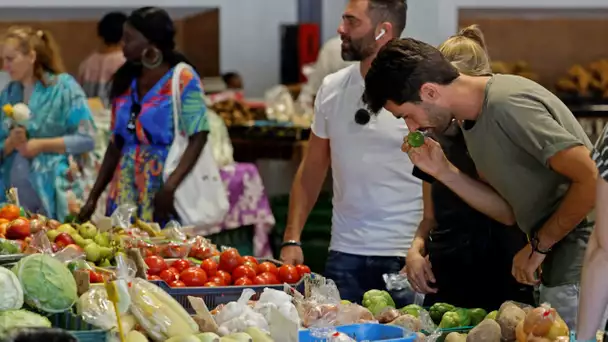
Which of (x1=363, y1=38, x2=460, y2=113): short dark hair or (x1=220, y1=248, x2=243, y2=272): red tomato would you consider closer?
(x1=363, y1=38, x2=460, y2=113): short dark hair

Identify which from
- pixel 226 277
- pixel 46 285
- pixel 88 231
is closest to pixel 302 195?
pixel 88 231

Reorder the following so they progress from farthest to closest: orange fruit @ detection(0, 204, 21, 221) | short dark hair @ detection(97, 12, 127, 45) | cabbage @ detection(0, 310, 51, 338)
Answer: short dark hair @ detection(97, 12, 127, 45)
orange fruit @ detection(0, 204, 21, 221)
cabbage @ detection(0, 310, 51, 338)

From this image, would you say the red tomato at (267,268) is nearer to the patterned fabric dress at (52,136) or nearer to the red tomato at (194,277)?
the red tomato at (194,277)

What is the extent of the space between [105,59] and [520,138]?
229 inches

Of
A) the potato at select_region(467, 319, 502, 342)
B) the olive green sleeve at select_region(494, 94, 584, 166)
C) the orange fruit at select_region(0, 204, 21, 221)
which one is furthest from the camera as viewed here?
the orange fruit at select_region(0, 204, 21, 221)

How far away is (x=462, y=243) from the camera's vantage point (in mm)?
4090

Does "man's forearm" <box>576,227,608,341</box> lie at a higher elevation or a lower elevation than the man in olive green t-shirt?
lower

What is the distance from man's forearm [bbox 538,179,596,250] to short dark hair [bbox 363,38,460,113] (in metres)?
0.47

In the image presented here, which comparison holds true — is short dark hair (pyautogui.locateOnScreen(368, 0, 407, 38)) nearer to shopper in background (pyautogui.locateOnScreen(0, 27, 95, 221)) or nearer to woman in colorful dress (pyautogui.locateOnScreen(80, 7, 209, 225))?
woman in colorful dress (pyautogui.locateOnScreen(80, 7, 209, 225))

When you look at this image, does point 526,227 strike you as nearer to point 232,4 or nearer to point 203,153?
point 203,153

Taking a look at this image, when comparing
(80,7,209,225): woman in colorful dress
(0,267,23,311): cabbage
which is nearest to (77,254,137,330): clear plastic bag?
(0,267,23,311): cabbage

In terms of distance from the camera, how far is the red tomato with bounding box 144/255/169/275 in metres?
4.02

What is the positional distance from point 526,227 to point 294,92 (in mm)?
6484

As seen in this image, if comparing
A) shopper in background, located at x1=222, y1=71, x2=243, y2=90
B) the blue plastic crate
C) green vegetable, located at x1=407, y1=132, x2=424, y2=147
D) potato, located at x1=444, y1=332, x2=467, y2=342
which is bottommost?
shopper in background, located at x1=222, y1=71, x2=243, y2=90
